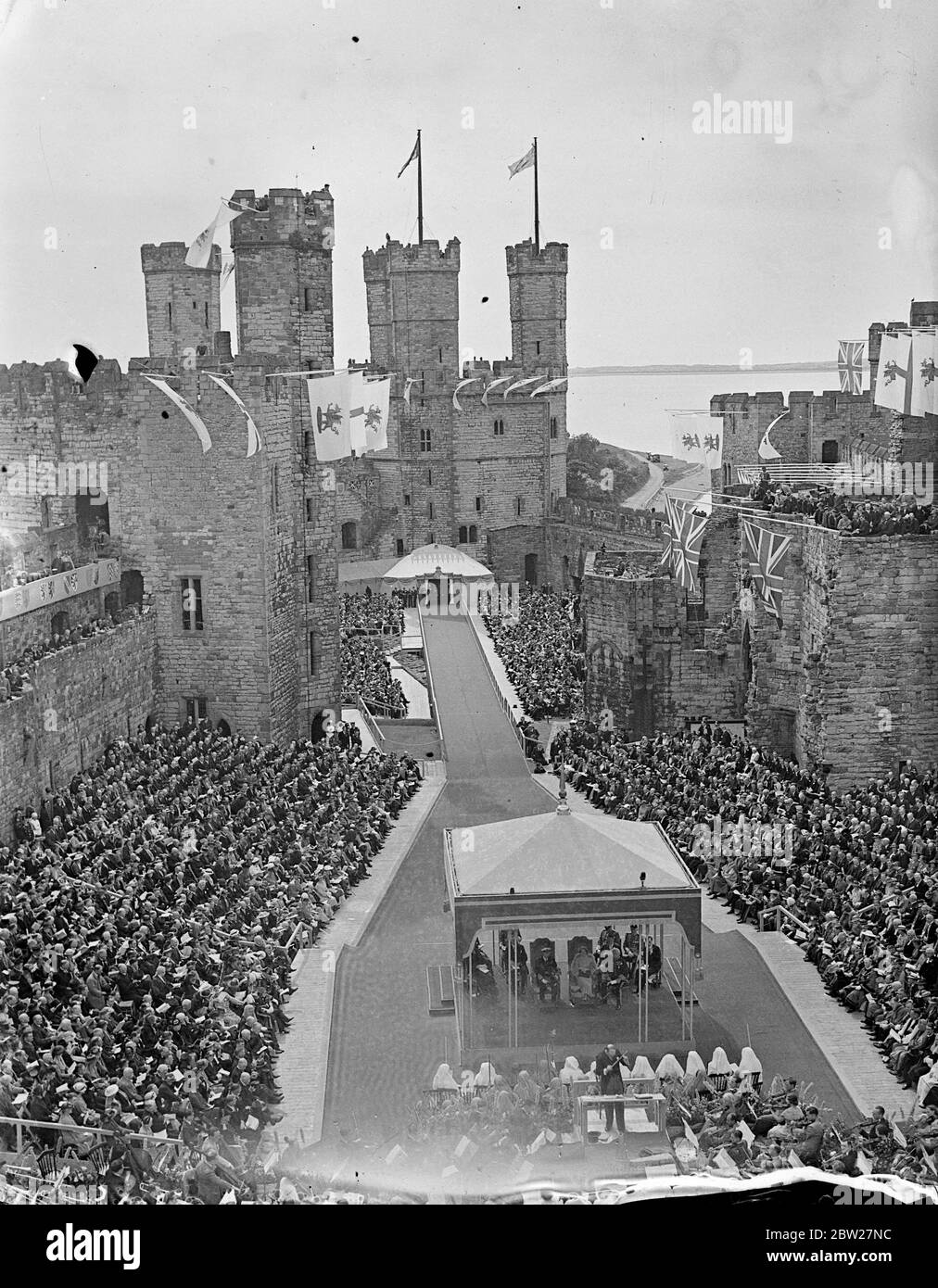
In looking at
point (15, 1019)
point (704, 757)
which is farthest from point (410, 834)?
point (15, 1019)

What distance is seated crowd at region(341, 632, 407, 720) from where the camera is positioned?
137ft

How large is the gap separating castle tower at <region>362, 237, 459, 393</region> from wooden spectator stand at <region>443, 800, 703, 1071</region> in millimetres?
43384

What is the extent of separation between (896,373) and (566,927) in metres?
16.1

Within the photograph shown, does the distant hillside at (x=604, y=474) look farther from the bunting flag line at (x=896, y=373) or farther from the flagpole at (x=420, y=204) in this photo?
Result: the bunting flag line at (x=896, y=373)

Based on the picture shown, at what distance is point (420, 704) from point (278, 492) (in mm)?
6910

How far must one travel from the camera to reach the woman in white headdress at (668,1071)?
20.5 m

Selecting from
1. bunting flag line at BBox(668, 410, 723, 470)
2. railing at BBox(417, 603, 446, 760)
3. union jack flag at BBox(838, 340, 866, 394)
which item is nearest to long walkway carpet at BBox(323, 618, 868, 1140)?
railing at BBox(417, 603, 446, 760)

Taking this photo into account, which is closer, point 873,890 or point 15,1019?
point 15,1019

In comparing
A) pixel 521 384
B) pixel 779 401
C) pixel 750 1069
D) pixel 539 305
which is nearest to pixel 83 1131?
pixel 750 1069

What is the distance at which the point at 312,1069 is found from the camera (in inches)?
860

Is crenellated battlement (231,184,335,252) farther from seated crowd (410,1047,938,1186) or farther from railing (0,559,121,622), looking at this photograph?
seated crowd (410,1047,938,1186)

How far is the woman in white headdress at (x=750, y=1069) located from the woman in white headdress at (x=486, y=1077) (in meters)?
2.97

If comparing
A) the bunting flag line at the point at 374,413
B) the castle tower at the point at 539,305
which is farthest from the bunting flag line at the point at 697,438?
the castle tower at the point at 539,305
